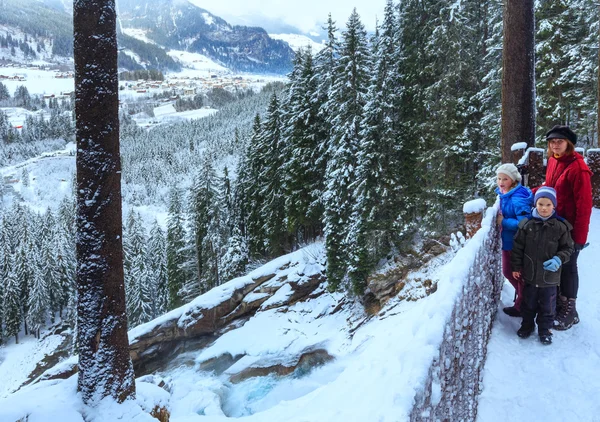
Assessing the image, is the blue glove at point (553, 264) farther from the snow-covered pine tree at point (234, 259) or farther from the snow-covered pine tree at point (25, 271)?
the snow-covered pine tree at point (25, 271)

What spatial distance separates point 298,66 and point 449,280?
947 inches

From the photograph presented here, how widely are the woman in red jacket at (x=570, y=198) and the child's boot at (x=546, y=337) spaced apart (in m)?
0.34

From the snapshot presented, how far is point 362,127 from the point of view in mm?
18609

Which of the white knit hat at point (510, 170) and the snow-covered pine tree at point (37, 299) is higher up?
the white knit hat at point (510, 170)

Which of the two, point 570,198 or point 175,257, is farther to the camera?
point 175,257

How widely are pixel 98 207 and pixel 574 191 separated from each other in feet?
18.7

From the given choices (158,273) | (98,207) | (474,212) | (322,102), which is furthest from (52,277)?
(474,212)

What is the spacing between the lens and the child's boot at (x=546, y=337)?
4.45m

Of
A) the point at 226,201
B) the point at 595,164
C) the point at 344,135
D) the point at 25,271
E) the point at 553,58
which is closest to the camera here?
the point at 595,164

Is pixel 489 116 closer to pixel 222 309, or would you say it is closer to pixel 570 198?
pixel 570 198

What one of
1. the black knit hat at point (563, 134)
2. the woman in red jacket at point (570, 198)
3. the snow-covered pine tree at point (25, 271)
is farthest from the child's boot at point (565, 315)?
the snow-covered pine tree at point (25, 271)

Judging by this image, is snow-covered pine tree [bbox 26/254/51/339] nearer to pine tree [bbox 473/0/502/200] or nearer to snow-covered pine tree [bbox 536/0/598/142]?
pine tree [bbox 473/0/502/200]

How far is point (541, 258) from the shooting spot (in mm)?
4324

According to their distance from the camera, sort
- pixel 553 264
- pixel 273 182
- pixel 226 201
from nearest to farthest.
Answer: pixel 553 264
pixel 273 182
pixel 226 201
